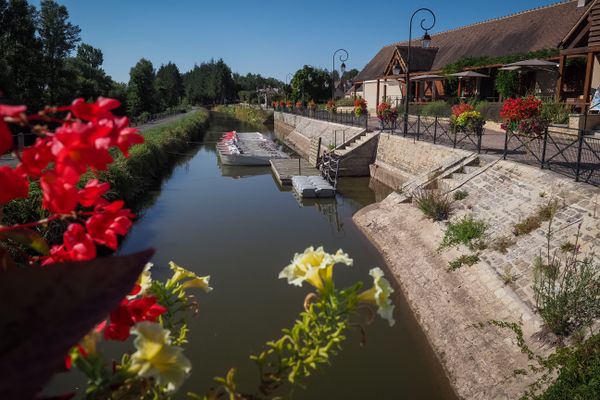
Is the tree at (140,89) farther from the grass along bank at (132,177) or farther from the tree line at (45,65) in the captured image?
the grass along bank at (132,177)

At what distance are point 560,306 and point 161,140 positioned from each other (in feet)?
71.8

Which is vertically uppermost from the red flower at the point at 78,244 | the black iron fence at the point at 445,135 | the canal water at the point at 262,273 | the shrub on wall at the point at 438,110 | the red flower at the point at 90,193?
the red flower at the point at 90,193

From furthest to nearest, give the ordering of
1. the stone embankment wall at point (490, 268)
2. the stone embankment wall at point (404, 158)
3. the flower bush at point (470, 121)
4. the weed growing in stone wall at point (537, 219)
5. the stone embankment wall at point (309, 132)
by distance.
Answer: the stone embankment wall at point (309, 132) → the stone embankment wall at point (404, 158) → the flower bush at point (470, 121) → the weed growing in stone wall at point (537, 219) → the stone embankment wall at point (490, 268)

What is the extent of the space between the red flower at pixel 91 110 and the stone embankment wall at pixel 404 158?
12418mm

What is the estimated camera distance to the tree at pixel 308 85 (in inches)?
1820

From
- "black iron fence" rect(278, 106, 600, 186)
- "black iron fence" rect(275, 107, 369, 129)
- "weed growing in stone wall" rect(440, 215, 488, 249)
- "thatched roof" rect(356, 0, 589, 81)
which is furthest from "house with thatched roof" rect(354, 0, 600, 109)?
"weed growing in stone wall" rect(440, 215, 488, 249)

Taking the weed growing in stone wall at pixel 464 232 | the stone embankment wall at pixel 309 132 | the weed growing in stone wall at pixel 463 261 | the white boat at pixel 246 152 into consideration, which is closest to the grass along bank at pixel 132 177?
the white boat at pixel 246 152

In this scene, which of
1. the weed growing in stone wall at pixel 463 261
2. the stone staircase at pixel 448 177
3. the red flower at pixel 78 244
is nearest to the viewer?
the red flower at pixel 78 244

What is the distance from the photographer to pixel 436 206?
992cm

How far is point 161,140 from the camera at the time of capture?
78.9 ft

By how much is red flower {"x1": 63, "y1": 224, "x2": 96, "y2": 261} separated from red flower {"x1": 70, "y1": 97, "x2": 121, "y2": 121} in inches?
12.1

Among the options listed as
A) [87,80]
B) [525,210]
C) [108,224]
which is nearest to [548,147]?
[525,210]

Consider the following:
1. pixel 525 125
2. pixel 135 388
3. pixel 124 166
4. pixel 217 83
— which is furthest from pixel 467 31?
pixel 217 83

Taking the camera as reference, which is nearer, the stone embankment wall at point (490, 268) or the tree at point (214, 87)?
the stone embankment wall at point (490, 268)
